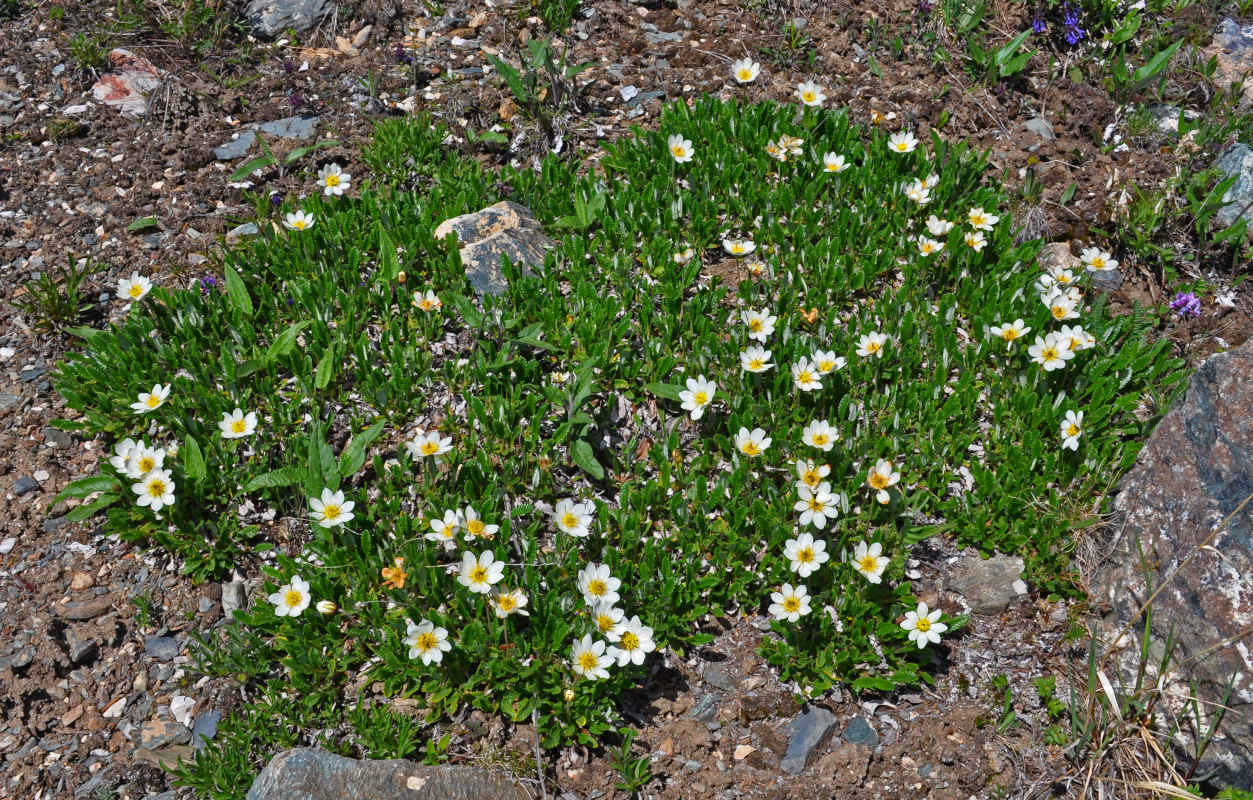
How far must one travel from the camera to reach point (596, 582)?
3545 millimetres

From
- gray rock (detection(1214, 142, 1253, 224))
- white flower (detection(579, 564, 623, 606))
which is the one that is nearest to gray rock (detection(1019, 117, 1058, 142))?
gray rock (detection(1214, 142, 1253, 224))

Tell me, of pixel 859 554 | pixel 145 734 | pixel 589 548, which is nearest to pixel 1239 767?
pixel 859 554

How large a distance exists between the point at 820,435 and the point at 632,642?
1274 mm

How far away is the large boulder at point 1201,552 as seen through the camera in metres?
3.28

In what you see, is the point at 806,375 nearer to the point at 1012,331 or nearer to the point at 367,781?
the point at 1012,331

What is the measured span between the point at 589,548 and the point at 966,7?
495 centimetres

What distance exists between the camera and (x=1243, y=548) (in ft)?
11.4

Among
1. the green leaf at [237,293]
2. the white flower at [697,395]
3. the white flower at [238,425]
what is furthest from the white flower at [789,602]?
the green leaf at [237,293]

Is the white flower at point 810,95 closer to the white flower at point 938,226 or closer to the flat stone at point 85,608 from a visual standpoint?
the white flower at point 938,226

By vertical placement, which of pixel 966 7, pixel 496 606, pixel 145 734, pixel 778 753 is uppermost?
pixel 966 7

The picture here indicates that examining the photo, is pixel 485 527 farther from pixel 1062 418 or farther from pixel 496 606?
pixel 1062 418

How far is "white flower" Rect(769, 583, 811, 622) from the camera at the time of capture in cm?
354

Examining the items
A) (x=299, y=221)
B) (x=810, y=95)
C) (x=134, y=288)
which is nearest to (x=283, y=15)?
(x=299, y=221)

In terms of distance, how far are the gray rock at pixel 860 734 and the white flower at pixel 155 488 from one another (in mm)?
2869
